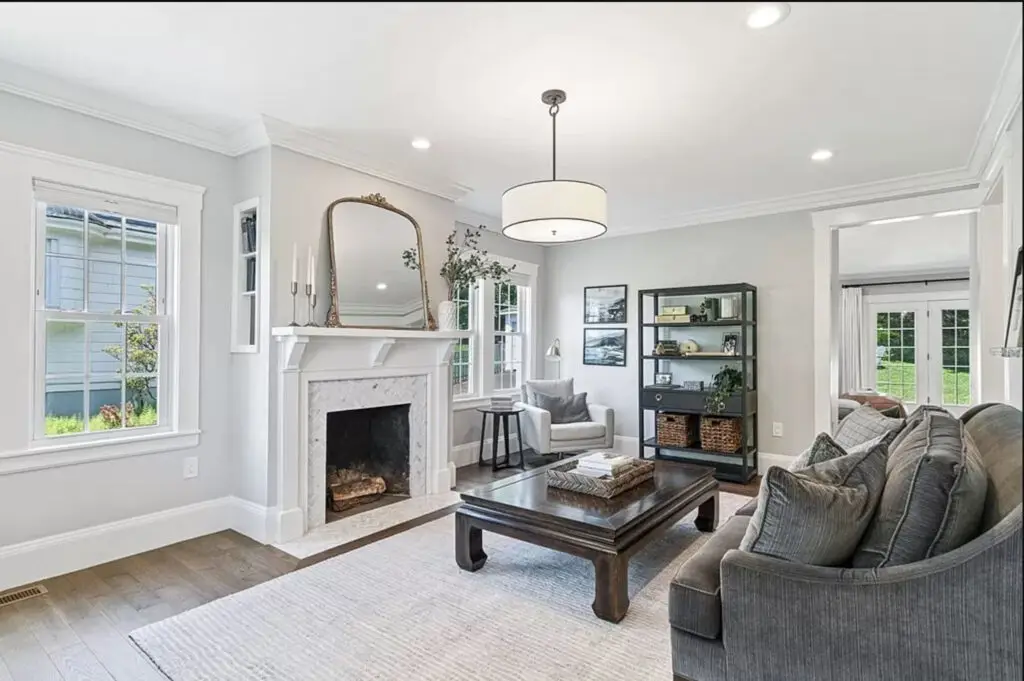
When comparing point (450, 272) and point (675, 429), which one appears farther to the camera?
point (675, 429)

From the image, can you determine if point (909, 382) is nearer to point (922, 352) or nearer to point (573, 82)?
point (922, 352)

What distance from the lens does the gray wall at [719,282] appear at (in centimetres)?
457

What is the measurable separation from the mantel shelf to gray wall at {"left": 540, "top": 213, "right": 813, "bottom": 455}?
2.25 m

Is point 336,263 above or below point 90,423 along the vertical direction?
above

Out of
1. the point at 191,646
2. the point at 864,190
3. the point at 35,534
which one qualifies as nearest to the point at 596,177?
the point at 864,190

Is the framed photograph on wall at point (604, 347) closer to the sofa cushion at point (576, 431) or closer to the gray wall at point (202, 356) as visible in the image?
the sofa cushion at point (576, 431)

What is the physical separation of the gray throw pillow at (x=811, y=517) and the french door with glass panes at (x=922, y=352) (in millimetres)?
7135

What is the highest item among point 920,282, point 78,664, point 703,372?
point 920,282

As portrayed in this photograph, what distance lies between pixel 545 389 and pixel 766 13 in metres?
4.54

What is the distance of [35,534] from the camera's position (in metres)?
2.62

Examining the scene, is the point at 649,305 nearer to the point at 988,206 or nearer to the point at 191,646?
the point at 988,206

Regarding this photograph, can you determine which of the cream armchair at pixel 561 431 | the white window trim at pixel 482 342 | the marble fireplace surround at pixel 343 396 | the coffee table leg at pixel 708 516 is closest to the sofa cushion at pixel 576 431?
the cream armchair at pixel 561 431

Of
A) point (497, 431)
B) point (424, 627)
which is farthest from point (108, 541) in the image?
point (497, 431)

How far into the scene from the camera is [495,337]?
5.56 m
